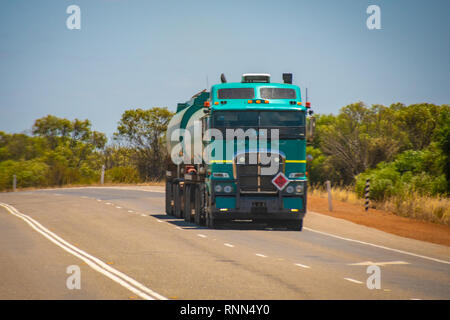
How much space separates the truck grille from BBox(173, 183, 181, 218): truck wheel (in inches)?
254

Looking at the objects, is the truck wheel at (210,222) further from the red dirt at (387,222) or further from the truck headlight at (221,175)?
the red dirt at (387,222)

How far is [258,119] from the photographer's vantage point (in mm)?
17969

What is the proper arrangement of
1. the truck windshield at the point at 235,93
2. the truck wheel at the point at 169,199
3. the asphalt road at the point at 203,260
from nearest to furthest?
the asphalt road at the point at 203,260
the truck windshield at the point at 235,93
the truck wheel at the point at 169,199

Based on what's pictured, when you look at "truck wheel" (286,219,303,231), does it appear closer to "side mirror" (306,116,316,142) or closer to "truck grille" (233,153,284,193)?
"truck grille" (233,153,284,193)

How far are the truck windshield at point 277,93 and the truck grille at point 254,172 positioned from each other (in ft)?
5.44

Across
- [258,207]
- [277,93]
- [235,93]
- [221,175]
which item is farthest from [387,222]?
[235,93]

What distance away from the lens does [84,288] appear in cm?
1040

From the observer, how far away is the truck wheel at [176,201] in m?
23.9

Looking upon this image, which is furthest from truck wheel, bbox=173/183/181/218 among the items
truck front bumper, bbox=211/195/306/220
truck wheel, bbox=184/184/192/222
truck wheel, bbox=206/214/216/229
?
truck front bumper, bbox=211/195/306/220

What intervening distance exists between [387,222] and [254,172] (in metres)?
9.92

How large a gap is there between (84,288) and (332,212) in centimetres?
1915

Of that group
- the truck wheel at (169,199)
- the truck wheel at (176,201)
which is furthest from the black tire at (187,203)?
the truck wheel at (169,199)

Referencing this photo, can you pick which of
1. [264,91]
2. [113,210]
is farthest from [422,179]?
[264,91]
